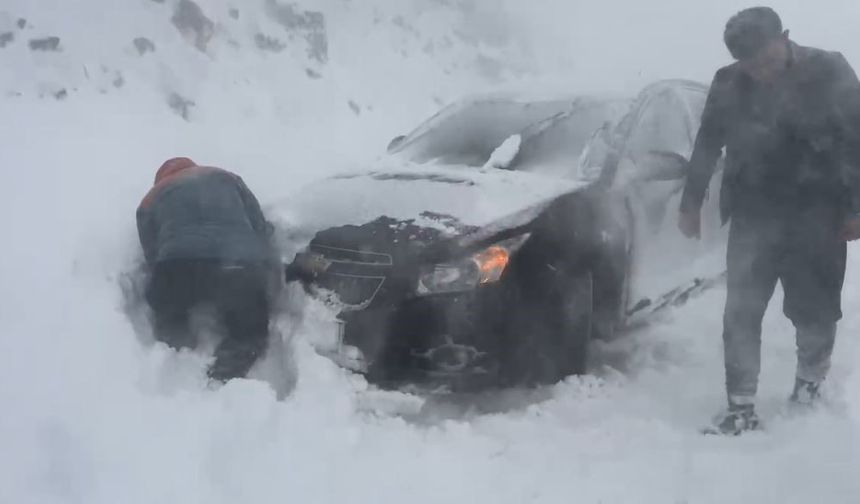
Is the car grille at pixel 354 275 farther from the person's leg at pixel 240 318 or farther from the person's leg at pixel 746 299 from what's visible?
the person's leg at pixel 746 299

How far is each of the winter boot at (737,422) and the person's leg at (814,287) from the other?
29cm

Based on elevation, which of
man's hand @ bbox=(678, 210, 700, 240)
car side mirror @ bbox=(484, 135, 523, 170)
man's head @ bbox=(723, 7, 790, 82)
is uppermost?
man's head @ bbox=(723, 7, 790, 82)

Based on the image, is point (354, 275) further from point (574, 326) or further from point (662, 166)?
point (662, 166)

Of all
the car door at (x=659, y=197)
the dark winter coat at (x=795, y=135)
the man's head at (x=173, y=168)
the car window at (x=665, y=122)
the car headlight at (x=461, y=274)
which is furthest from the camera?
the car window at (x=665, y=122)

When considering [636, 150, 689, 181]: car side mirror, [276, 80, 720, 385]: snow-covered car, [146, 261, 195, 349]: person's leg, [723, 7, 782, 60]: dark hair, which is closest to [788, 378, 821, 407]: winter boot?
[276, 80, 720, 385]: snow-covered car

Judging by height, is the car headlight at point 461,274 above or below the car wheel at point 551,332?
above

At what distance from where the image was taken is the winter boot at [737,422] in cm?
360

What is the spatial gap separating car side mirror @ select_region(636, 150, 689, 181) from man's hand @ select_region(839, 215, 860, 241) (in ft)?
2.85

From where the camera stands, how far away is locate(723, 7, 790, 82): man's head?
135 inches

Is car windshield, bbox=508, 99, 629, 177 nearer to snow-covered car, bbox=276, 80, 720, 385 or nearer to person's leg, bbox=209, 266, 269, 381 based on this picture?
snow-covered car, bbox=276, 80, 720, 385

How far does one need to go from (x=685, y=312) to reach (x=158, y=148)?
6416mm

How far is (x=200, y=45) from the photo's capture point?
44.0ft

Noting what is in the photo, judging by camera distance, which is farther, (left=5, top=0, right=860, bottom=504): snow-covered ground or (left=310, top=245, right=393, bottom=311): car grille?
(left=310, top=245, right=393, bottom=311): car grille

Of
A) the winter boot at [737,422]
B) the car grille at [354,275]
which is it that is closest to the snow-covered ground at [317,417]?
the winter boot at [737,422]
